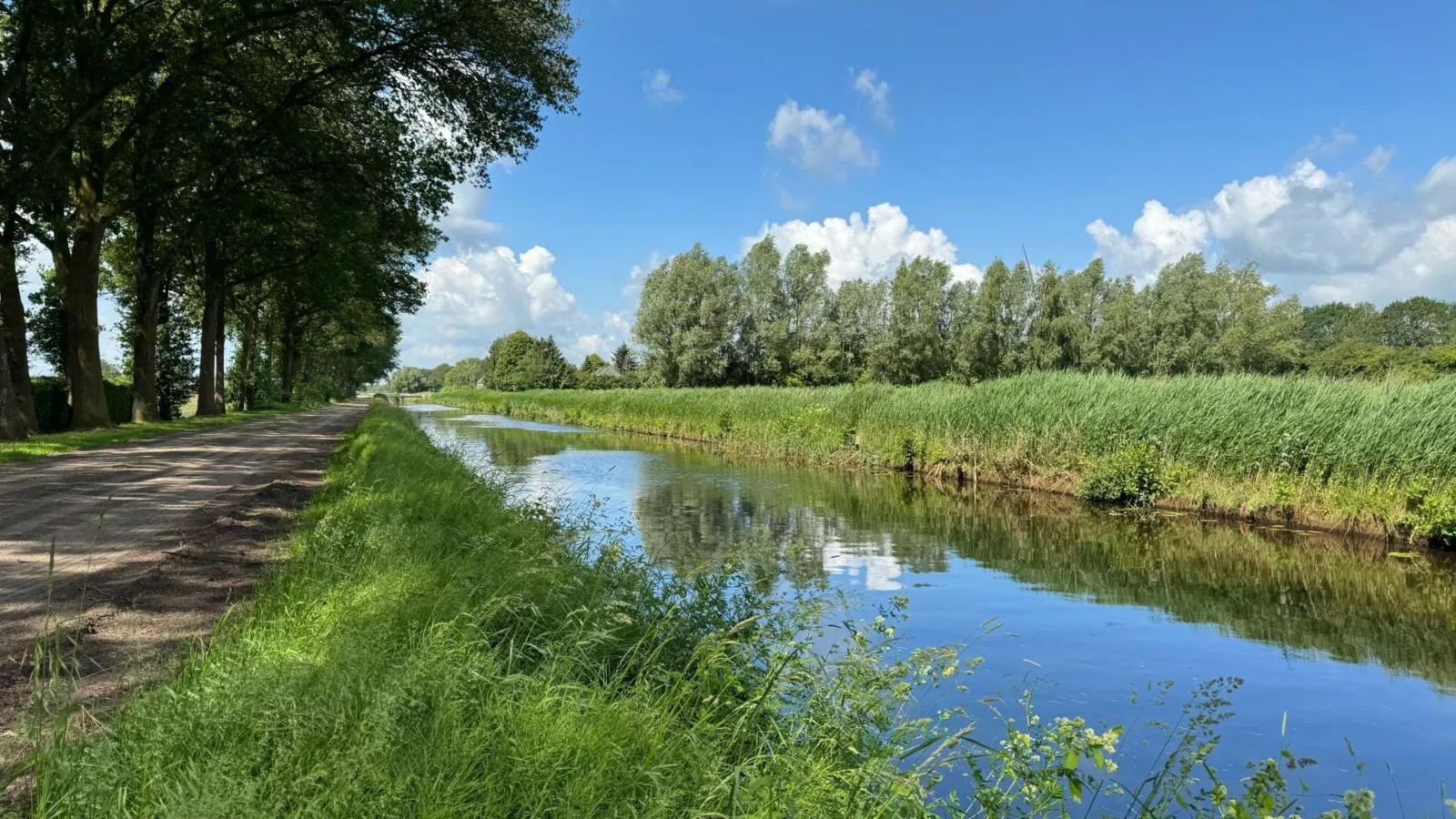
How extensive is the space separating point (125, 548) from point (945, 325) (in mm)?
49651

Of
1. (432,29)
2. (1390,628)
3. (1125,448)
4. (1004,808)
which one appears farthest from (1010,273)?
(1004,808)

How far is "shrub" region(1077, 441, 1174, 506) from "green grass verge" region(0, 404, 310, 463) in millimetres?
17696

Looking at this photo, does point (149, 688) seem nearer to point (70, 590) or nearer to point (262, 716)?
point (262, 716)

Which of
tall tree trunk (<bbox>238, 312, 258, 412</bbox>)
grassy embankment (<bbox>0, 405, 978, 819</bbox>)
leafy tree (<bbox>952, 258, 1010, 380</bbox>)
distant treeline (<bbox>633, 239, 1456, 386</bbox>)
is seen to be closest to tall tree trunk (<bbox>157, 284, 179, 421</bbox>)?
tall tree trunk (<bbox>238, 312, 258, 412</bbox>)

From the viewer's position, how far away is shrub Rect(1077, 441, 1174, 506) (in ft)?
42.8

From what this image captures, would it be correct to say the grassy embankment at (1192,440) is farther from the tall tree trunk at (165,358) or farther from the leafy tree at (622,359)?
the leafy tree at (622,359)

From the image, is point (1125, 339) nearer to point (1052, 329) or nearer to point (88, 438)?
point (1052, 329)

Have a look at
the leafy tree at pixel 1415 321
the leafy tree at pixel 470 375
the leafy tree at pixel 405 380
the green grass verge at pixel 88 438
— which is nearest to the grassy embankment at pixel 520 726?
the green grass verge at pixel 88 438

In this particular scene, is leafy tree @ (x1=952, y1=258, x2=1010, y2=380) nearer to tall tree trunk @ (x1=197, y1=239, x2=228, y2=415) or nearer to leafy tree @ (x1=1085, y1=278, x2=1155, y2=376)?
leafy tree @ (x1=1085, y1=278, x2=1155, y2=376)

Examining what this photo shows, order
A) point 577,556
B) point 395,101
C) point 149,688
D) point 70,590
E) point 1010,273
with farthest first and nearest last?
1. point 1010,273
2. point 395,101
3. point 577,556
4. point 70,590
5. point 149,688

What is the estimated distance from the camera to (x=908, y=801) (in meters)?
3.00

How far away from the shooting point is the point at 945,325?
51281 mm

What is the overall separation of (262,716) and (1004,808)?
120 inches

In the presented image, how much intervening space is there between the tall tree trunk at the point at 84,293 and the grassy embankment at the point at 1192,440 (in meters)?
17.6
